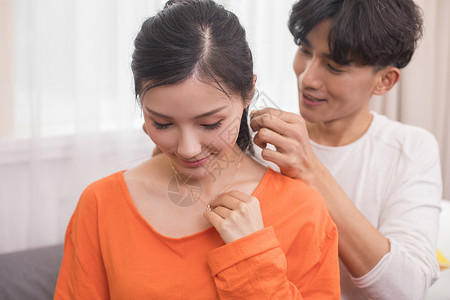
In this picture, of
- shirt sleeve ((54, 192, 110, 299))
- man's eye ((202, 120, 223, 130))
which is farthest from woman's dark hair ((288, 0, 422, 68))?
shirt sleeve ((54, 192, 110, 299))

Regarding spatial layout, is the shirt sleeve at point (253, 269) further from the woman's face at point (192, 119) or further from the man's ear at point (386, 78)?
the man's ear at point (386, 78)

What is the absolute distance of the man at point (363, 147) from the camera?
1.20 m

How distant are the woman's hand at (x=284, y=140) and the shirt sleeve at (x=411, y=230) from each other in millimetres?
312

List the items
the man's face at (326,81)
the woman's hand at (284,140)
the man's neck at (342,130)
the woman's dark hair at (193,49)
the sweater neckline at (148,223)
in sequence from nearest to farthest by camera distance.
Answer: the woman's dark hair at (193,49)
the sweater neckline at (148,223)
the woman's hand at (284,140)
the man's face at (326,81)
the man's neck at (342,130)

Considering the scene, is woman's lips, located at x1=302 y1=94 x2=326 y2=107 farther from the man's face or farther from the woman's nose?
the woman's nose

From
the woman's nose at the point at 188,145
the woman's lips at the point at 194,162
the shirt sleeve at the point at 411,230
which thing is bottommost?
the shirt sleeve at the point at 411,230

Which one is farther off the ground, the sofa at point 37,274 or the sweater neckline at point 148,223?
the sweater neckline at point 148,223

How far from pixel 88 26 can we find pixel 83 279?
4.02ft

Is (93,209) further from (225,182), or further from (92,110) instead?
(92,110)

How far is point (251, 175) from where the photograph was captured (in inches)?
42.3

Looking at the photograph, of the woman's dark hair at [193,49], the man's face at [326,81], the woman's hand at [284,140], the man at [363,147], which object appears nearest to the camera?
the woman's dark hair at [193,49]

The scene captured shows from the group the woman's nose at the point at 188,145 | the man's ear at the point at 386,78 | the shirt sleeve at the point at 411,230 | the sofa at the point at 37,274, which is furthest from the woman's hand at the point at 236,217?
the sofa at the point at 37,274

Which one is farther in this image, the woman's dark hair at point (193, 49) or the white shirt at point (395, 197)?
the white shirt at point (395, 197)

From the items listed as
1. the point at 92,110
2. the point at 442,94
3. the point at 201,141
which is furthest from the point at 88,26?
the point at 442,94
